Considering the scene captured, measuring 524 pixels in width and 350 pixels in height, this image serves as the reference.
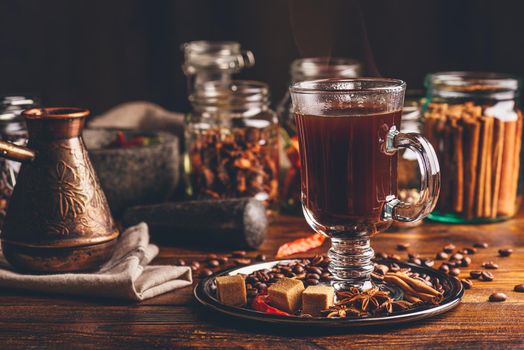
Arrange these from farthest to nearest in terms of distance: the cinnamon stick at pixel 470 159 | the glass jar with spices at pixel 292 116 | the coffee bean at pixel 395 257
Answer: the glass jar with spices at pixel 292 116
the cinnamon stick at pixel 470 159
the coffee bean at pixel 395 257

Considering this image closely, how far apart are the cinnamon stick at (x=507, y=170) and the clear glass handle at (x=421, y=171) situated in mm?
877

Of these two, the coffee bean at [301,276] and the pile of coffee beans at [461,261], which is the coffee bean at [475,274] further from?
the coffee bean at [301,276]

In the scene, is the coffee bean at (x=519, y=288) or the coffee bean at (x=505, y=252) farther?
the coffee bean at (x=505, y=252)

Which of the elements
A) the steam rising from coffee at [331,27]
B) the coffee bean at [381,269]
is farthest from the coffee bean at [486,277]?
the steam rising from coffee at [331,27]

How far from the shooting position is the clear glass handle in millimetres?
1736

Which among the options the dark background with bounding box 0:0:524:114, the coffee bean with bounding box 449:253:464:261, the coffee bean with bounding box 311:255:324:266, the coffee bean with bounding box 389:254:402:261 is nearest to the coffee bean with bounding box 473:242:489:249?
the coffee bean with bounding box 449:253:464:261

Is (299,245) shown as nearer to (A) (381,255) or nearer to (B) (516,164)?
(A) (381,255)

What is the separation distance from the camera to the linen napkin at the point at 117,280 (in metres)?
1.84

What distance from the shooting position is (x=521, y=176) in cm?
267

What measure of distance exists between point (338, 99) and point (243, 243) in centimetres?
68

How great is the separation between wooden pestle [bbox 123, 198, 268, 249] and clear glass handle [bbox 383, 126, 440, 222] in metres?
0.61

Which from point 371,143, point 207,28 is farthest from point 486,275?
point 207,28

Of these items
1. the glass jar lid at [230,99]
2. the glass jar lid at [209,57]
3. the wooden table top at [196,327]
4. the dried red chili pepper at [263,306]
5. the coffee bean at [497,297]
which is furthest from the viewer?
the glass jar lid at [209,57]

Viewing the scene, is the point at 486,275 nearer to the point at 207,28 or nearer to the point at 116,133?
the point at 116,133
